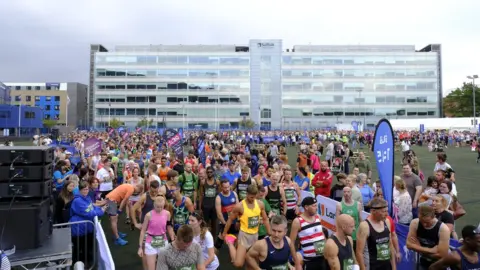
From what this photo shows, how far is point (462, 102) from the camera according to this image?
3167 inches

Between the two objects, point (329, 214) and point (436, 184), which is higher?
point (436, 184)

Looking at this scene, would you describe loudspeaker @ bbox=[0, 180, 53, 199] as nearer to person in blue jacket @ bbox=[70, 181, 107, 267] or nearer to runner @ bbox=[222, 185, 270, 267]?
person in blue jacket @ bbox=[70, 181, 107, 267]

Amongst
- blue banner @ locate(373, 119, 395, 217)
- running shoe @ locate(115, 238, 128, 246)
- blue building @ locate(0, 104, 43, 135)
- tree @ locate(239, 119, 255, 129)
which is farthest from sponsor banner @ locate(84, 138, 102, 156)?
blue building @ locate(0, 104, 43, 135)

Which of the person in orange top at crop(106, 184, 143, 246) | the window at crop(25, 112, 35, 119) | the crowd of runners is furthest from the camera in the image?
the window at crop(25, 112, 35, 119)

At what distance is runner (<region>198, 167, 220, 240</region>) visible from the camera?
8086 mm

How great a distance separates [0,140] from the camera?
5281cm

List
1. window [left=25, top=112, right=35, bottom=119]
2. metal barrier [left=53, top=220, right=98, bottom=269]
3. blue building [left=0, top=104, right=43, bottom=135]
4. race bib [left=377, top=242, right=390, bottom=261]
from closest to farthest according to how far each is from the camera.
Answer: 1. race bib [left=377, top=242, right=390, bottom=261]
2. metal barrier [left=53, top=220, right=98, bottom=269]
3. blue building [left=0, top=104, right=43, bottom=135]
4. window [left=25, top=112, right=35, bottom=119]

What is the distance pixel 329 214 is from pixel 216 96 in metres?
71.7

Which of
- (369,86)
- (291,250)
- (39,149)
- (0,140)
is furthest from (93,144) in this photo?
(369,86)

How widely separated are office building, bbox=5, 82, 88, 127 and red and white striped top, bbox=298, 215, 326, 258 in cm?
10338

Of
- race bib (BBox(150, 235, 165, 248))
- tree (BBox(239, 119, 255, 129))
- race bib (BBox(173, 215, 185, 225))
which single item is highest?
tree (BBox(239, 119, 255, 129))

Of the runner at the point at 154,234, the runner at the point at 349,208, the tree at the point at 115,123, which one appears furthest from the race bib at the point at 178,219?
the tree at the point at 115,123

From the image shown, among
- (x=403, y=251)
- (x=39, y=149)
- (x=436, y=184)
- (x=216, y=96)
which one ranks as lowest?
(x=403, y=251)

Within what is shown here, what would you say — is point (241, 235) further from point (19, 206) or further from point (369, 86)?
point (369, 86)
